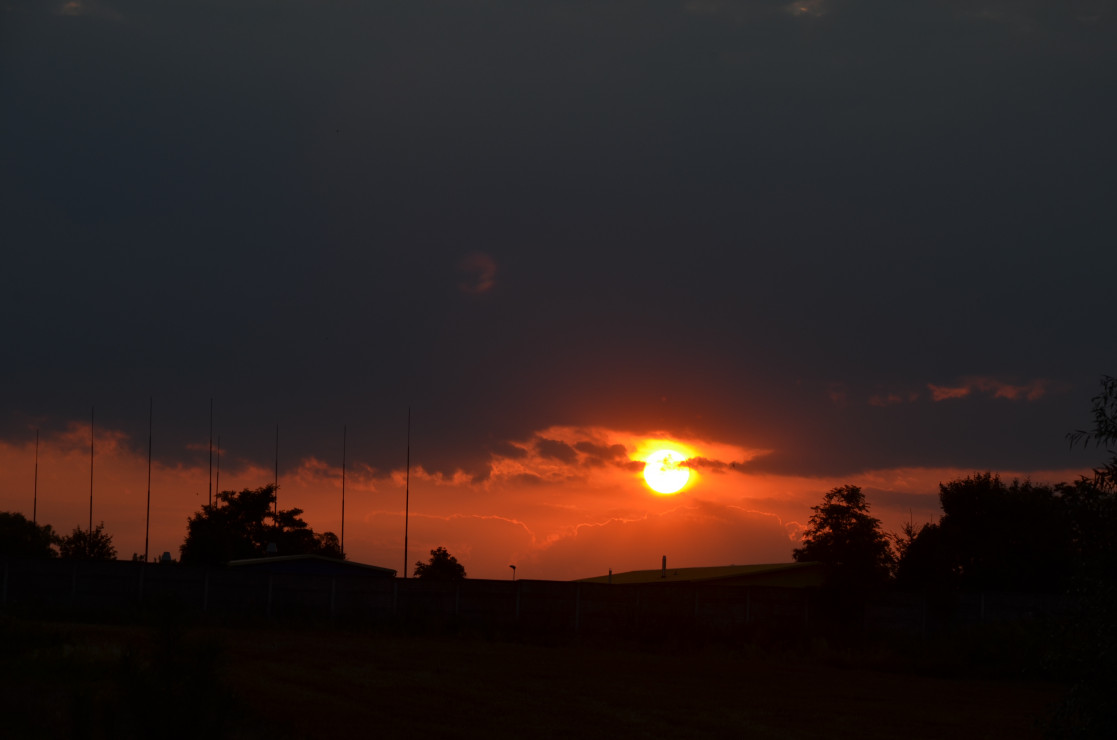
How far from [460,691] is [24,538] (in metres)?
86.9

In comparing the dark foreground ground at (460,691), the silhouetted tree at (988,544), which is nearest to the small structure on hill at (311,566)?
the dark foreground ground at (460,691)

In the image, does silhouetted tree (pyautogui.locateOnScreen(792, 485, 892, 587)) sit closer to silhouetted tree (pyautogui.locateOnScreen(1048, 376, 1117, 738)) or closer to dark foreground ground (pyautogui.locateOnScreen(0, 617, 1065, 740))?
dark foreground ground (pyautogui.locateOnScreen(0, 617, 1065, 740))

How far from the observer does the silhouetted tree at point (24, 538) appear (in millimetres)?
94688

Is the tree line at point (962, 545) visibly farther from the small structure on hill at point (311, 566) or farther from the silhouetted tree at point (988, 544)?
the small structure on hill at point (311, 566)

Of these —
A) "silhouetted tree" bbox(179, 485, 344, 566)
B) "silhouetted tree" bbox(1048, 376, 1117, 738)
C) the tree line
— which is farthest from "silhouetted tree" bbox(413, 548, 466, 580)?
"silhouetted tree" bbox(1048, 376, 1117, 738)

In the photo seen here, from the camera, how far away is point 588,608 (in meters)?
49.4

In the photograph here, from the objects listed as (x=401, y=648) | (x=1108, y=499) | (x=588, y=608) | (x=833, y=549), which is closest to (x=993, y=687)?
(x=833, y=549)

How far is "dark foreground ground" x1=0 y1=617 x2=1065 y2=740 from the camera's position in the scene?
11.1 meters

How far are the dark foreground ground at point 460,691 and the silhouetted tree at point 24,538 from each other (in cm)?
6065

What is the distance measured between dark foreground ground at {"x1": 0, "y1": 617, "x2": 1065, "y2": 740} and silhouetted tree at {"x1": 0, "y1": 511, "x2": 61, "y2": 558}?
60.6 metres

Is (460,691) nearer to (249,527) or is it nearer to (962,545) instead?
(962,545)

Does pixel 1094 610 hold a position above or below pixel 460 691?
above

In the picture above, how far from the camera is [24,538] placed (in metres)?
101

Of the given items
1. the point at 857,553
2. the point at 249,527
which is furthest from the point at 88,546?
the point at 857,553
